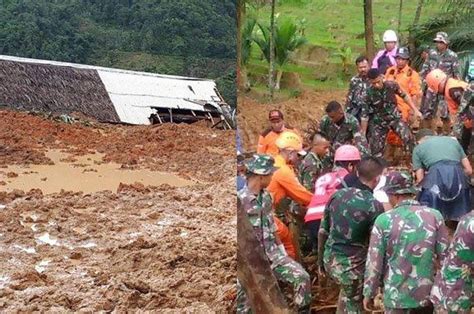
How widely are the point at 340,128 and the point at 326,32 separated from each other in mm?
1868

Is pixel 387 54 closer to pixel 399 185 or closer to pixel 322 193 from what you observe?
pixel 322 193

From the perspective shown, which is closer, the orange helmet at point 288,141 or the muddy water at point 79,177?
the orange helmet at point 288,141

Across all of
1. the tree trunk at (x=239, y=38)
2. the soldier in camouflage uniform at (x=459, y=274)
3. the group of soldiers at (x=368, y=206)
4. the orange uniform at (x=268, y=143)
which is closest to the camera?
the tree trunk at (x=239, y=38)

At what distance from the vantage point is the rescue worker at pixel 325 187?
432cm

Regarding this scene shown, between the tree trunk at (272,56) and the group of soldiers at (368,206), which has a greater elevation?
the tree trunk at (272,56)

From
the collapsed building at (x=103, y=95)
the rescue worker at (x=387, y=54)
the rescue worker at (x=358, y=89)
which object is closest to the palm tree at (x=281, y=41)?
the rescue worker at (x=358, y=89)

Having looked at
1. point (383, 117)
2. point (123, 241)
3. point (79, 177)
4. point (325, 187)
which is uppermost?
point (325, 187)

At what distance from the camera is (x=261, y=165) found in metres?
3.25

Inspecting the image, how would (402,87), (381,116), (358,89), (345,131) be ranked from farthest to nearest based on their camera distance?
(402,87), (381,116), (358,89), (345,131)

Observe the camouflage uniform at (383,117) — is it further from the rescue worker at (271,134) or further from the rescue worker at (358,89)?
the rescue worker at (271,134)

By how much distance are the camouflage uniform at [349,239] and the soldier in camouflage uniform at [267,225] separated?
0.57 feet

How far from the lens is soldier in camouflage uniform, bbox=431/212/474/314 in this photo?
3.07 meters

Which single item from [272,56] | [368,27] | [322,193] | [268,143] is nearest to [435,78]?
[368,27]

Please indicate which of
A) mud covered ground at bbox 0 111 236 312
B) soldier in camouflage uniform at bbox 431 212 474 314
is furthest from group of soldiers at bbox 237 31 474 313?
mud covered ground at bbox 0 111 236 312
